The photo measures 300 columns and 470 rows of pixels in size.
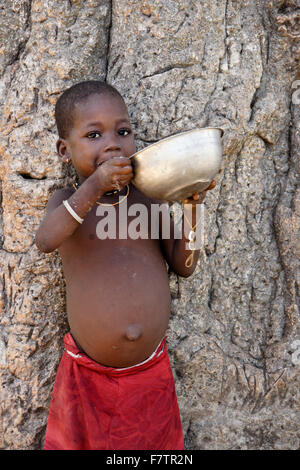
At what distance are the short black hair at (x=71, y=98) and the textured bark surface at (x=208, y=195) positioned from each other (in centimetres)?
17

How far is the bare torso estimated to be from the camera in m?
1.81

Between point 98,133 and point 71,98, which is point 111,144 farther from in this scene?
point 71,98

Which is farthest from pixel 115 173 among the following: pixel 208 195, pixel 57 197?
pixel 208 195

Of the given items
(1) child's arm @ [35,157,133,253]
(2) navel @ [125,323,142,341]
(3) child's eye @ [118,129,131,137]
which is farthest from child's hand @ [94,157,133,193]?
(2) navel @ [125,323,142,341]

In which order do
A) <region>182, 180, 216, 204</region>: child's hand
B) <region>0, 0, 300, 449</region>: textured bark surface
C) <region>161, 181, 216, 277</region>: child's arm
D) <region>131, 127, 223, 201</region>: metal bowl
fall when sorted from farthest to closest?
1. <region>0, 0, 300, 449</region>: textured bark surface
2. <region>161, 181, 216, 277</region>: child's arm
3. <region>182, 180, 216, 204</region>: child's hand
4. <region>131, 127, 223, 201</region>: metal bowl

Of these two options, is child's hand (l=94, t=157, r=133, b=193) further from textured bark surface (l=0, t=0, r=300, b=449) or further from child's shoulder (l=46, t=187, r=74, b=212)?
textured bark surface (l=0, t=0, r=300, b=449)

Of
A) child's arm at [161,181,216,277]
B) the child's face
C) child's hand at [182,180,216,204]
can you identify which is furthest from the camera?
child's arm at [161,181,216,277]

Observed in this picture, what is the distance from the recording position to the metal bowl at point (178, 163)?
150cm

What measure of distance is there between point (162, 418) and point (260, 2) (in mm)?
1745

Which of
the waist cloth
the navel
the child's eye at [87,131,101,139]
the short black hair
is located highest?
the short black hair

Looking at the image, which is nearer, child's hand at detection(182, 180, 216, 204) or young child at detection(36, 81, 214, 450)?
child's hand at detection(182, 180, 216, 204)

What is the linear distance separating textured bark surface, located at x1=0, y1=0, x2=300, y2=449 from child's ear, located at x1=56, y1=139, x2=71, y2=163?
122mm

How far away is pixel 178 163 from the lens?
1.51 metres
